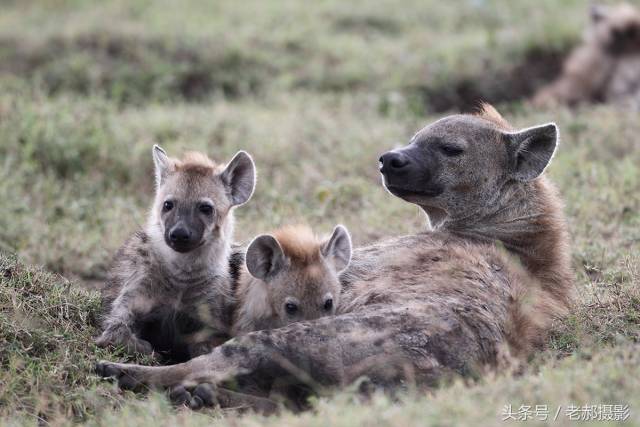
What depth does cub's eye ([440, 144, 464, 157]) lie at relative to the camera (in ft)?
16.6

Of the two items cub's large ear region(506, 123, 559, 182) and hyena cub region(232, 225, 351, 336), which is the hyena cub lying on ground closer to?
hyena cub region(232, 225, 351, 336)

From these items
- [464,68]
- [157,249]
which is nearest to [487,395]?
[157,249]

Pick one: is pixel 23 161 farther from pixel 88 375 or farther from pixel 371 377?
pixel 371 377

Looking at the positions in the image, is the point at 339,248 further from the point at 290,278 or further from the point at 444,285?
the point at 444,285

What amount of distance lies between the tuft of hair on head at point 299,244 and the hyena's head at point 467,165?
1.93 ft

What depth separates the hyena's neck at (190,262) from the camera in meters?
4.77

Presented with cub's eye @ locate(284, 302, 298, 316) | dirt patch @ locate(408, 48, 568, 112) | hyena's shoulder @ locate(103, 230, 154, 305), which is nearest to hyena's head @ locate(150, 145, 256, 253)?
hyena's shoulder @ locate(103, 230, 154, 305)

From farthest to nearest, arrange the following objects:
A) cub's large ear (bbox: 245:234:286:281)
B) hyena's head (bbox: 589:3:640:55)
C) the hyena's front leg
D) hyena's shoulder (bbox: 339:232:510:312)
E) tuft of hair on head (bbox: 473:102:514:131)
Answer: hyena's head (bbox: 589:3:640:55), tuft of hair on head (bbox: 473:102:514:131), cub's large ear (bbox: 245:234:286:281), hyena's shoulder (bbox: 339:232:510:312), the hyena's front leg

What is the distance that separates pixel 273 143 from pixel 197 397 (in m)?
4.02

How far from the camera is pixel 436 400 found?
11.4 feet

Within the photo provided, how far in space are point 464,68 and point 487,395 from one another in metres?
6.38

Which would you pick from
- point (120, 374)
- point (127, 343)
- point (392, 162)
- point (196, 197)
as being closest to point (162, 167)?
point (196, 197)

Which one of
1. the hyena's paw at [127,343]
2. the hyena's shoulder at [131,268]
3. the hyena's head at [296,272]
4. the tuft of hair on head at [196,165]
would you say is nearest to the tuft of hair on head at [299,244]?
the hyena's head at [296,272]

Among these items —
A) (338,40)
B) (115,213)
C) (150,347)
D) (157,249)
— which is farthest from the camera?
(338,40)
